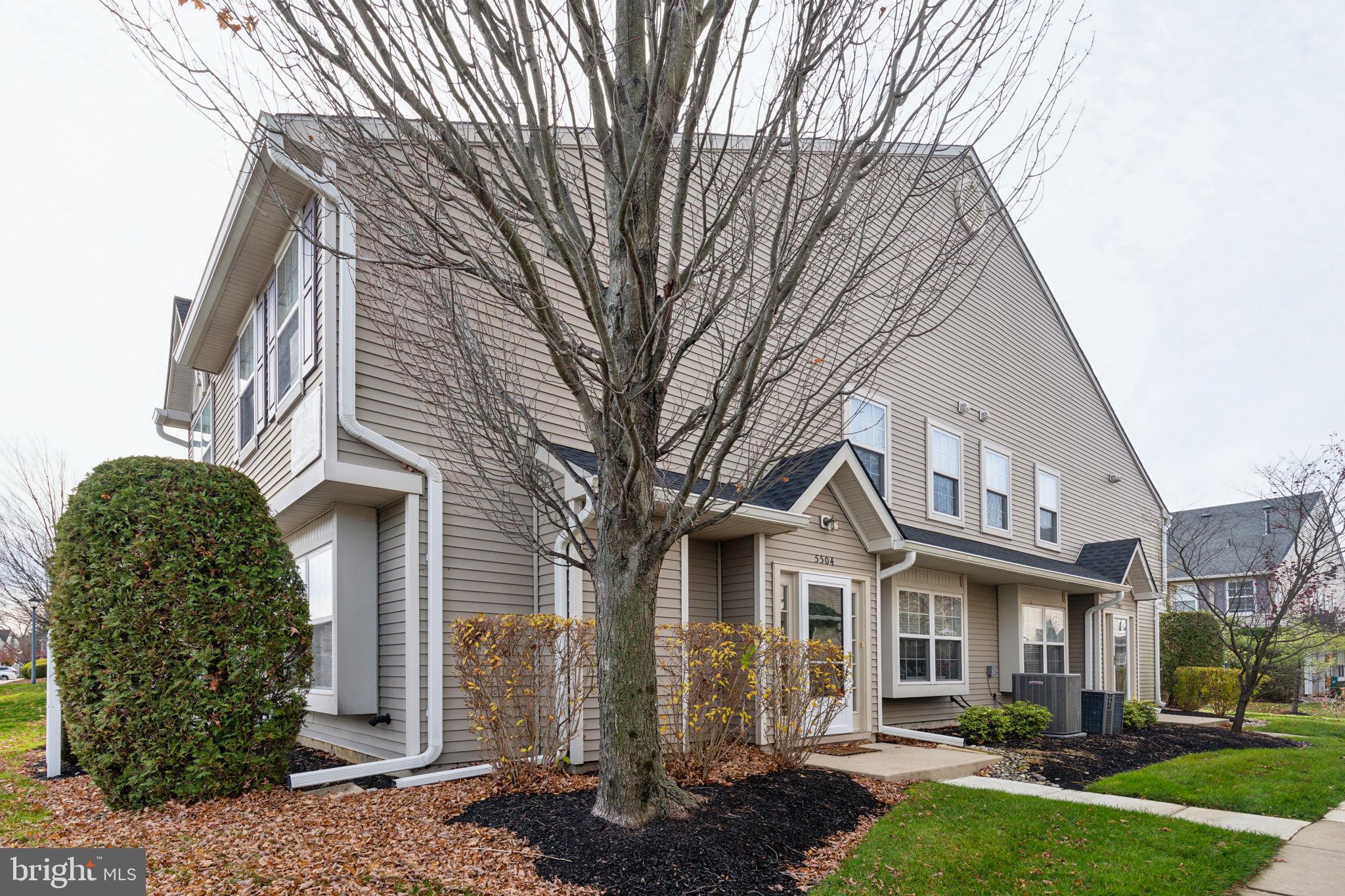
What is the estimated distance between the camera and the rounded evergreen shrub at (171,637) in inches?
223

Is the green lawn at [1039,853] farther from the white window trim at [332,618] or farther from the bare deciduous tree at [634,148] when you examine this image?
the white window trim at [332,618]

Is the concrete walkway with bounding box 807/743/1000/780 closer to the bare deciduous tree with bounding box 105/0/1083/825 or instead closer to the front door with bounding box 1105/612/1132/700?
the bare deciduous tree with bounding box 105/0/1083/825

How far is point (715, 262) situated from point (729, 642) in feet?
11.9

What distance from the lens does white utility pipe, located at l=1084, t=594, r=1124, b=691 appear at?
52.8 ft

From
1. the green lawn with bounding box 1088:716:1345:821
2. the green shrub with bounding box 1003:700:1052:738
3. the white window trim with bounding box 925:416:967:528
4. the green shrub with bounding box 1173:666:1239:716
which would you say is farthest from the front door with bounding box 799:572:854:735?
the green shrub with bounding box 1173:666:1239:716

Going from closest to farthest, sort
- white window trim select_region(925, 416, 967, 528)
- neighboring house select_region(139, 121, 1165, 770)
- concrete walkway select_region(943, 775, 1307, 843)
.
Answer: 1. concrete walkway select_region(943, 775, 1307, 843)
2. neighboring house select_region(139, 121, 1165, 770)
3. white window trim select_region(925, 416, 967, 528)

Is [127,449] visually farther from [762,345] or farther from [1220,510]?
[1220,510]

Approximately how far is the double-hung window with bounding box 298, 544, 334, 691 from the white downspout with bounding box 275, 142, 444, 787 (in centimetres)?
116

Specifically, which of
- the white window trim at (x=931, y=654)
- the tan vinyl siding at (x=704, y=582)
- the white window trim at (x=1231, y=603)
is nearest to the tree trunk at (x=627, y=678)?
the tan vinyl siding at (x=704, y=582)

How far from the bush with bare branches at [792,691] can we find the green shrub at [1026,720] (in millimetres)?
4808

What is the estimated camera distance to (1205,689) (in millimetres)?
17516

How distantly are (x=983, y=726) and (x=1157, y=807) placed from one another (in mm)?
3786

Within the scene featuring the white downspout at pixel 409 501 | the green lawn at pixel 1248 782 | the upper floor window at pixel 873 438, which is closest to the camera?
the white downspout at pixel 409 501

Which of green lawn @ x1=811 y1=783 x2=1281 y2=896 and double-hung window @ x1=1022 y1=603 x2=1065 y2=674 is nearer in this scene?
green lawn @ x1=811 y1=783 x2=1281 y2=896
